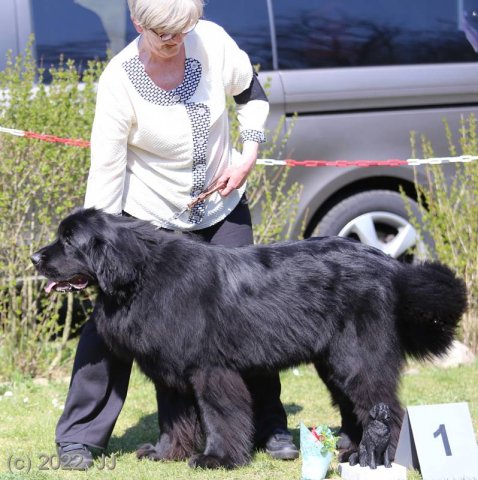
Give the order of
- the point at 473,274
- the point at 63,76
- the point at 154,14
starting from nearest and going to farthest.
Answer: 1. the point at 154,14
2. the point at 63,76
3. the point at 473,274

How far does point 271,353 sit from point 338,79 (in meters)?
2.81

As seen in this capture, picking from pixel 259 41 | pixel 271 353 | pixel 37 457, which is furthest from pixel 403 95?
pixel 37 457

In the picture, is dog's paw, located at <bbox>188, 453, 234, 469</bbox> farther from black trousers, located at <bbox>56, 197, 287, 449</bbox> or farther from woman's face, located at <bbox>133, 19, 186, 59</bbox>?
woman's face, located at <bbox>133, 19, 186, 59</bbox>

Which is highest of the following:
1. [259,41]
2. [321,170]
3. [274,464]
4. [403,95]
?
[259,41]

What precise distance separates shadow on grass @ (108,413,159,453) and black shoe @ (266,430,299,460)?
0.68 metres

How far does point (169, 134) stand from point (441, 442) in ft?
5.73

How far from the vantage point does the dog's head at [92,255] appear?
4.07 m

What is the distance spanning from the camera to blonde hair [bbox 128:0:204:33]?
13.0 ft

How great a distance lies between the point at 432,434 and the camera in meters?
4.01

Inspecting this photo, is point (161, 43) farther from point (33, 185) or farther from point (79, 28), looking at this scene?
point (79, 28)

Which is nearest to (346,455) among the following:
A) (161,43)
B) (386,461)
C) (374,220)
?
(386,461)

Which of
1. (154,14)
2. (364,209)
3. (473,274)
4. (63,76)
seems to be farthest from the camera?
(364,209)

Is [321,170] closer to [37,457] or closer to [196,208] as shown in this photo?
[196,208]

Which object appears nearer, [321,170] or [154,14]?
[154,14]
